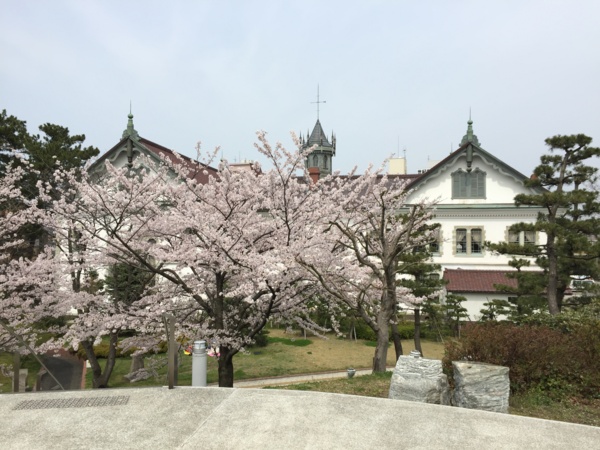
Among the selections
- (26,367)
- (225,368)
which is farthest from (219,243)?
(26,367)

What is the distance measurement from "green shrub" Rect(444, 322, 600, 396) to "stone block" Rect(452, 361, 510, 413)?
133cm

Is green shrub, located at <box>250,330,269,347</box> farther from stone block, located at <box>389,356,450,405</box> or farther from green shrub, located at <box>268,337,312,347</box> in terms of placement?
stone block, located at <box>389,356,450,405</box>

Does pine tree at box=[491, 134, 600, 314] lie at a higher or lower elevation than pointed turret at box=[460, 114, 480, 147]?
lower

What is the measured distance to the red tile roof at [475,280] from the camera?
2778 centimetres

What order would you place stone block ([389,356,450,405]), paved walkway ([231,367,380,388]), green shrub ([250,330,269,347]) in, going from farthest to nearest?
green shrub ([250,330,269,347]) → paved walkway ([231,367,380,388]) → stone block ([389,356,450,405])

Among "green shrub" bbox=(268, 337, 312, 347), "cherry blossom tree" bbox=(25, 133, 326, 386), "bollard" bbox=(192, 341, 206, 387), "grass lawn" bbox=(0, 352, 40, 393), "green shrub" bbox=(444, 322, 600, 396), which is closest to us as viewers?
"bollard" bbox=(192, 341, 206, 387)

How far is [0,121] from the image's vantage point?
25.8 meters

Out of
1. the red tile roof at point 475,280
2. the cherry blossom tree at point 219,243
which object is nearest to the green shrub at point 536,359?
the cherry blossom tree at point 219,243

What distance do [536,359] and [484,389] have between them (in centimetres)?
224

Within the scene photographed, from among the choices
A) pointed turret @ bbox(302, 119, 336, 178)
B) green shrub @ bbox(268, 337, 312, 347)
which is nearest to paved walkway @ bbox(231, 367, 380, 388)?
green shrub @ bbox(268, 337, 312, 347)

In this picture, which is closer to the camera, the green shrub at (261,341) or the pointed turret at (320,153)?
the green shrub at (261,341)

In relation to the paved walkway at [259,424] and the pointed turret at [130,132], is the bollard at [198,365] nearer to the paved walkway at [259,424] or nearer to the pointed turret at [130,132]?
the paved walkway at [259,424]

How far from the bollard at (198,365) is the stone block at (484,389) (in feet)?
15.4

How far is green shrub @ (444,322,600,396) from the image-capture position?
8.61 m
